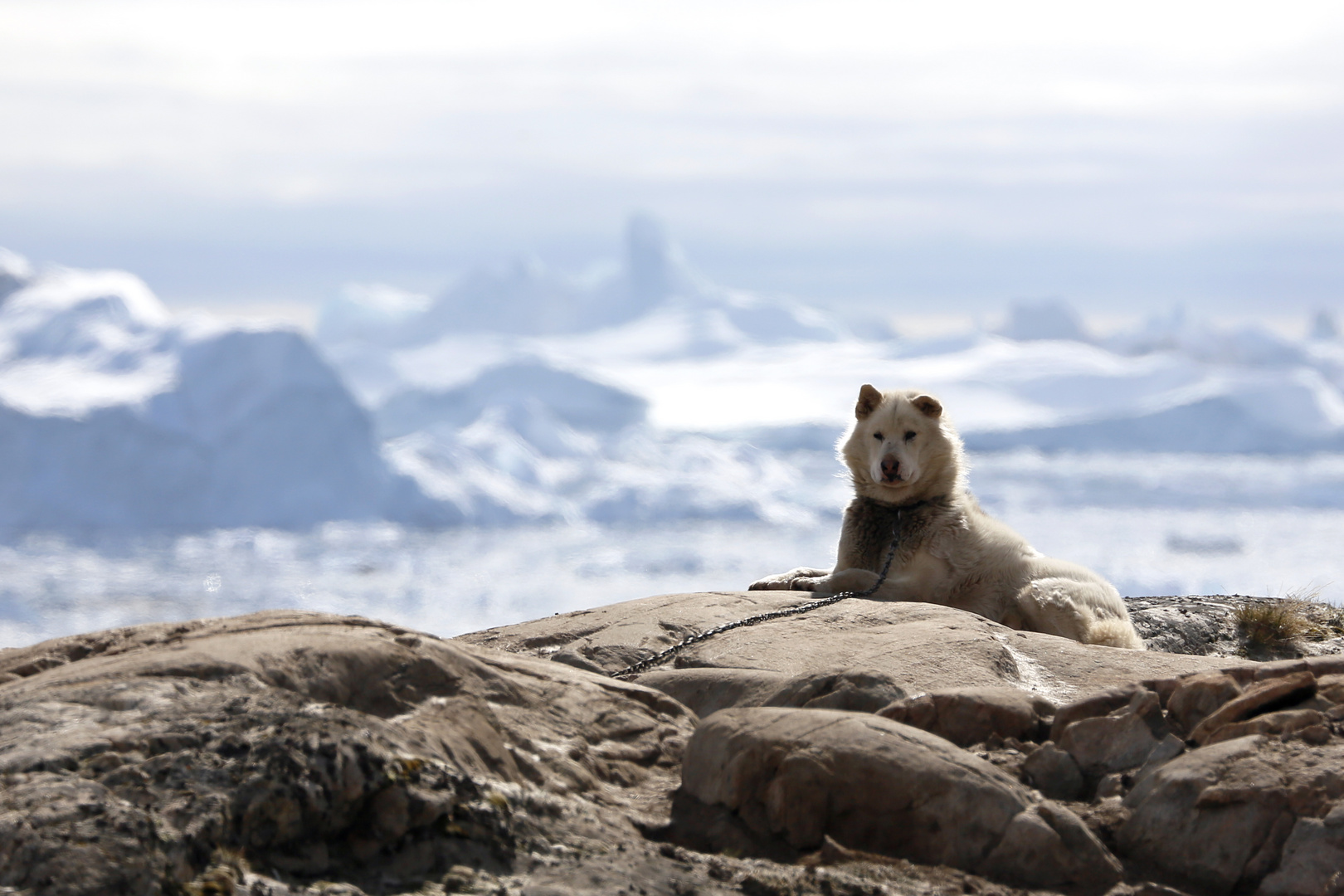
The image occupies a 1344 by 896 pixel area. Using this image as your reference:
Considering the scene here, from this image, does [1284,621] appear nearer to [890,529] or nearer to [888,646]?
[890,529]

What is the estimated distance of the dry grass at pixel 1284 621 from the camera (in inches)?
378

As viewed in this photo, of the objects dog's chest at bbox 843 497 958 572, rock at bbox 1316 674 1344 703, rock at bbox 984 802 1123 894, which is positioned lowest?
rock at bbox 984 802 1123 894

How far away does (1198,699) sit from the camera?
4.64 metres

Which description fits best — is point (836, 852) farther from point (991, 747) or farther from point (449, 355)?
point (449, 355)

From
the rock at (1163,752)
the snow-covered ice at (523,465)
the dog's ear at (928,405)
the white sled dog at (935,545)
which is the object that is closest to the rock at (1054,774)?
the rock at (1163,752)

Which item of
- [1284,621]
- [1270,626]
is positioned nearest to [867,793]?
[1270,626]

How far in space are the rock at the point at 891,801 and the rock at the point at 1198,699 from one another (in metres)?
0.99

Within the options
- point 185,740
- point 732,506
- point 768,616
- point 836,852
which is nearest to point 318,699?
point 185,740

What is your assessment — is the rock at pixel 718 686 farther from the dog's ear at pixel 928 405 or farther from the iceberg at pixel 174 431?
the iceberg at pixel 174 431

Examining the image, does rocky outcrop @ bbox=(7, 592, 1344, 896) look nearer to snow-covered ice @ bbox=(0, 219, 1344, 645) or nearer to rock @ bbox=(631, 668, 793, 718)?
rock @ bbox=(631, 668, 793, 718)

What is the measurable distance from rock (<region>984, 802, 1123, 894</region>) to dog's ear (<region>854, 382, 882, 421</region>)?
443cm

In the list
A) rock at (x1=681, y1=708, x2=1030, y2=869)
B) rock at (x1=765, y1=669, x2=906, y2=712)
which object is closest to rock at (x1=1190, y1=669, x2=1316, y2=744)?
rock at (x1=681, y1=708, x2=1030, y2=869)

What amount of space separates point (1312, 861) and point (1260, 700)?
0.91 m

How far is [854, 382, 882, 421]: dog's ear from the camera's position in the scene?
803cm
